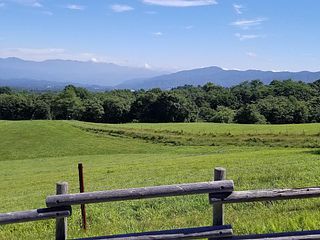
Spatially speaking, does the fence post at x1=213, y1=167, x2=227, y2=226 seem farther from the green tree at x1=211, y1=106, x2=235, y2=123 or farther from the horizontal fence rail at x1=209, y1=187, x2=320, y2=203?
the green tree at x1=211, y1=106, x2=235, y2=123

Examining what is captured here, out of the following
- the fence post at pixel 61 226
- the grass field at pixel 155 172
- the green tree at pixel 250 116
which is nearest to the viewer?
the fence post at pixel 61 226

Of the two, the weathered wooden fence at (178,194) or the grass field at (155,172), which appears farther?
the grass field at (155,172)

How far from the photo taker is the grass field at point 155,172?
31.1ft

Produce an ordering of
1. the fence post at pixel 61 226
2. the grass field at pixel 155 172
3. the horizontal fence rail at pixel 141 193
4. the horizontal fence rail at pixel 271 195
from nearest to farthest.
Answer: the horizontal fence rail at pixel 141 193 < the horizontal fence rail at pixel 271 195 < the fence post at pixel 61 226 < the grass field at pixel 155 172

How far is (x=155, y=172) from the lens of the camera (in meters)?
24.2

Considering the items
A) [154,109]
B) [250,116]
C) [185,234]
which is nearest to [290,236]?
[185,234]

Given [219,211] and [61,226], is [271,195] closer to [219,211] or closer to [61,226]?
[219,211]

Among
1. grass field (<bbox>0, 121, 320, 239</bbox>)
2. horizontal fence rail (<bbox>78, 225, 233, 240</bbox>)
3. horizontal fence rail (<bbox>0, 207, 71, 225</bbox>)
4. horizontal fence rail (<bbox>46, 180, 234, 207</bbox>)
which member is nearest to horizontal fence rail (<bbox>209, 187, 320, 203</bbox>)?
horizontal fence rail (<bbox>46, 180, 234, 207</bbox>)

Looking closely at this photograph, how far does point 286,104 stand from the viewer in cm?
10419

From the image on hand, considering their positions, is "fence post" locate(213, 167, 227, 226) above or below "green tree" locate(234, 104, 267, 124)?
above

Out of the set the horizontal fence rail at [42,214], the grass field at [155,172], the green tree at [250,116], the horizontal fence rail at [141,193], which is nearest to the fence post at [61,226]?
the horizontal fence rail at [42,214]

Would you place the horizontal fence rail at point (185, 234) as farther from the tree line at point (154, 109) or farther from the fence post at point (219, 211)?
the tree line at point (154, 109)

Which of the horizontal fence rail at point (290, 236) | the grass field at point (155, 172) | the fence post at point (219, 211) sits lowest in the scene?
the grass field at point (155, 172)

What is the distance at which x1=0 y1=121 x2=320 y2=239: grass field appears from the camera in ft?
31.1
